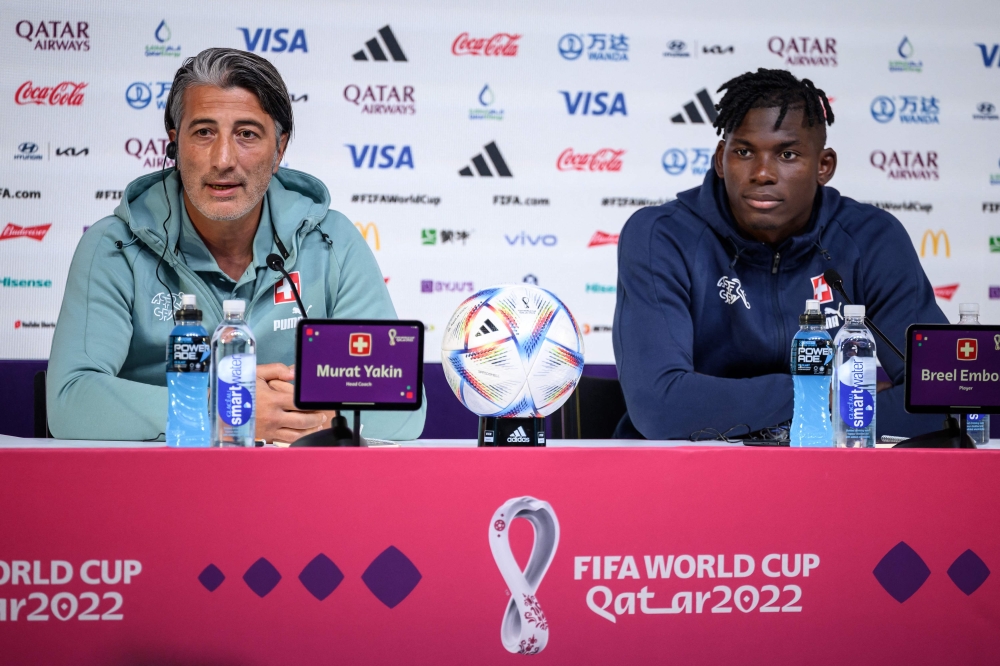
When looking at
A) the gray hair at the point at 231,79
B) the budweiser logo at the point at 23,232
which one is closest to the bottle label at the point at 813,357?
the gray hair at the point at 231,79

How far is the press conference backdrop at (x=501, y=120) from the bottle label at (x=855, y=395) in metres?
2.39

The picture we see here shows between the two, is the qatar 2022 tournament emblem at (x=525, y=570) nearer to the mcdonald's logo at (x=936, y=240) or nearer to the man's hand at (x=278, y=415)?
the man's hand at (x=278, y=415)

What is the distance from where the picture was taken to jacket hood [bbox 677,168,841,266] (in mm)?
2070

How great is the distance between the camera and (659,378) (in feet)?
5.94

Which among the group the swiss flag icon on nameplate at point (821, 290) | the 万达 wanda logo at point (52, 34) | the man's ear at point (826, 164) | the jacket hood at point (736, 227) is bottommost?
the swiss flag icon on nameplate at point (821, 290)

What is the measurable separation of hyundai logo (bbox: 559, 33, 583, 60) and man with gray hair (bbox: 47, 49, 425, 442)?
6.41ft

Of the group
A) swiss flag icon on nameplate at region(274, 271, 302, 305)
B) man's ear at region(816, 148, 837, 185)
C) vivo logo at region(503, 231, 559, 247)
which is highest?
vivo logo at region(503, 231, 559, 247)

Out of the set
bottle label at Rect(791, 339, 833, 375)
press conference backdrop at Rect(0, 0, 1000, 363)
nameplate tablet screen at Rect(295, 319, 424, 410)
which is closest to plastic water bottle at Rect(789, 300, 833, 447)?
bottle label at Rect(791, 339, 833, 375)

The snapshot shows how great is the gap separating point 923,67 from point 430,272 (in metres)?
2.34

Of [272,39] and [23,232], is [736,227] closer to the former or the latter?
[272,39]

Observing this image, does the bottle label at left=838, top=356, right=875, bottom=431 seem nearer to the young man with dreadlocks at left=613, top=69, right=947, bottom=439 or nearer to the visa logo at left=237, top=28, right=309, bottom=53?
the young man with dreadlocks at left=613, top=69, right=947, bottom=439

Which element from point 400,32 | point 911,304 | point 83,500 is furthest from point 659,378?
point 400,32

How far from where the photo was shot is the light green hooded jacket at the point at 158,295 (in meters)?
1.60

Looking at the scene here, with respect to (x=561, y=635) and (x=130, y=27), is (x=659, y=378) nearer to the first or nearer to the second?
(x=561, y=635)
